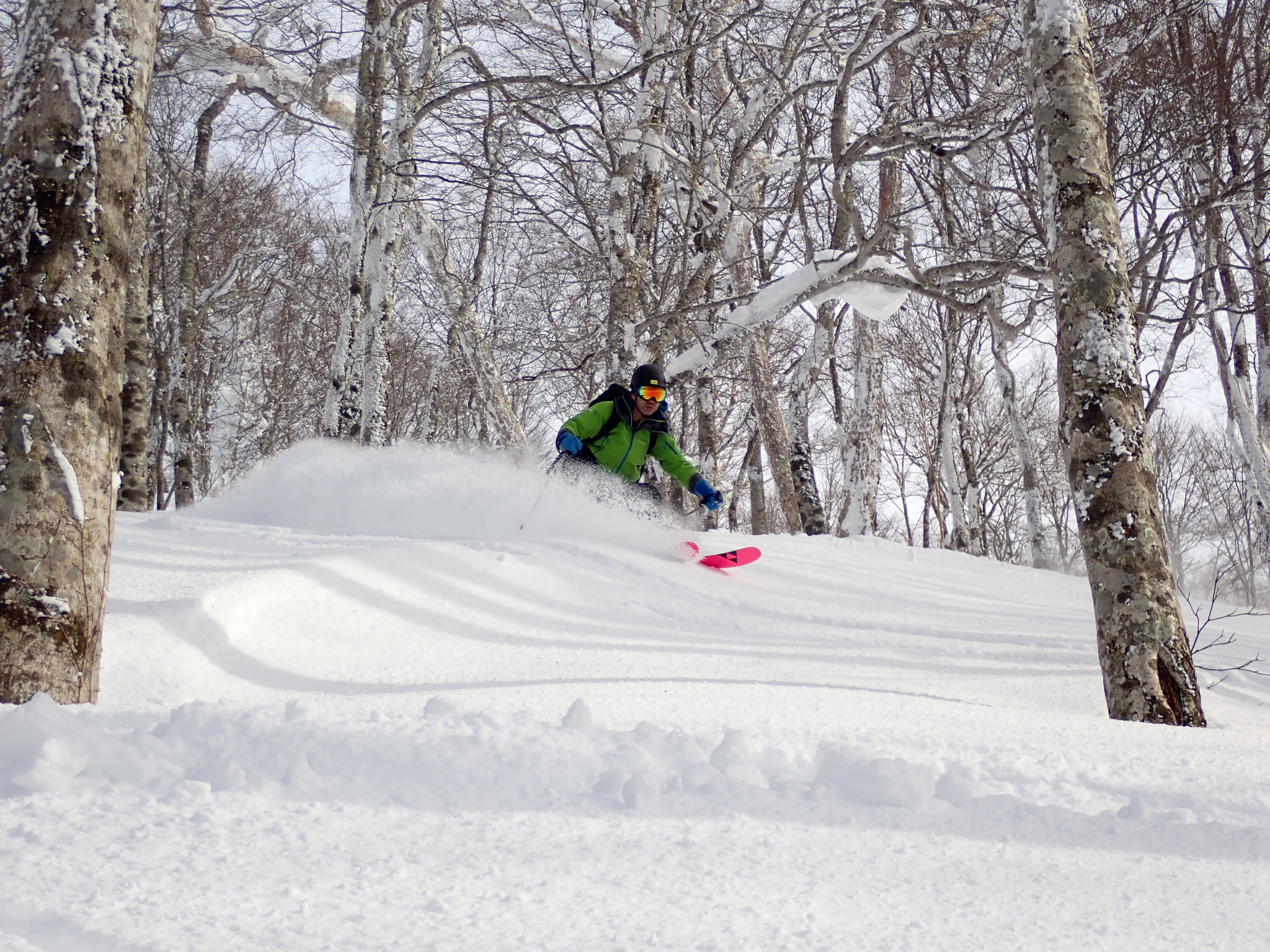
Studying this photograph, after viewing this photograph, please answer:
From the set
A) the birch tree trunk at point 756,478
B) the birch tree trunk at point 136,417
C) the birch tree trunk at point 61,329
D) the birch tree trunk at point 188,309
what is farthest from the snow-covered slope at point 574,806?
the birch tree trunk at point 756,478

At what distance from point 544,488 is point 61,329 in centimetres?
407

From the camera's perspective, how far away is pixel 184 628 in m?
3.14

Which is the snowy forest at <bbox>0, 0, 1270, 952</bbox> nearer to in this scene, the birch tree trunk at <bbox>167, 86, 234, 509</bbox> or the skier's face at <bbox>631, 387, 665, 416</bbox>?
the skier's face at <bbox>631, 387, 665, 416</bbox>

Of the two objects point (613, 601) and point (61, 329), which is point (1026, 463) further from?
point (61, 329)

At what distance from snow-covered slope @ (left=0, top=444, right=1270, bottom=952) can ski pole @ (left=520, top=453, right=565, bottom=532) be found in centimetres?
241

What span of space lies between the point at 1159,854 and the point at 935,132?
7508 millimetres

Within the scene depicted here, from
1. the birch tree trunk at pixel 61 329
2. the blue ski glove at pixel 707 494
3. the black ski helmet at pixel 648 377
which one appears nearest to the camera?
the birch tree trunk at pixel 61 329

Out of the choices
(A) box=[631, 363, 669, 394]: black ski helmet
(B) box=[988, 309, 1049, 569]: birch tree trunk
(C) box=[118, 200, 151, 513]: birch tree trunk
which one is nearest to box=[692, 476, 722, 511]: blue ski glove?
(A) box=[631, 363, 669, 394]: black ski helmet

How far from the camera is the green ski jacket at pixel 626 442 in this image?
21.6ft

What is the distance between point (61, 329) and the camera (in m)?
2.15

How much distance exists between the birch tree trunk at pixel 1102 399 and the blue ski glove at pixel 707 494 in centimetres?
299

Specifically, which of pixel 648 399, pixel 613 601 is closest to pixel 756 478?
pixel 648 399

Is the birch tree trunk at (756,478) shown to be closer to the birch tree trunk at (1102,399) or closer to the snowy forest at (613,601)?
the snowy forest at (613,601)

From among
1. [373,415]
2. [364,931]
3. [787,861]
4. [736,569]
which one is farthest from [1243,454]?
[364,931]
